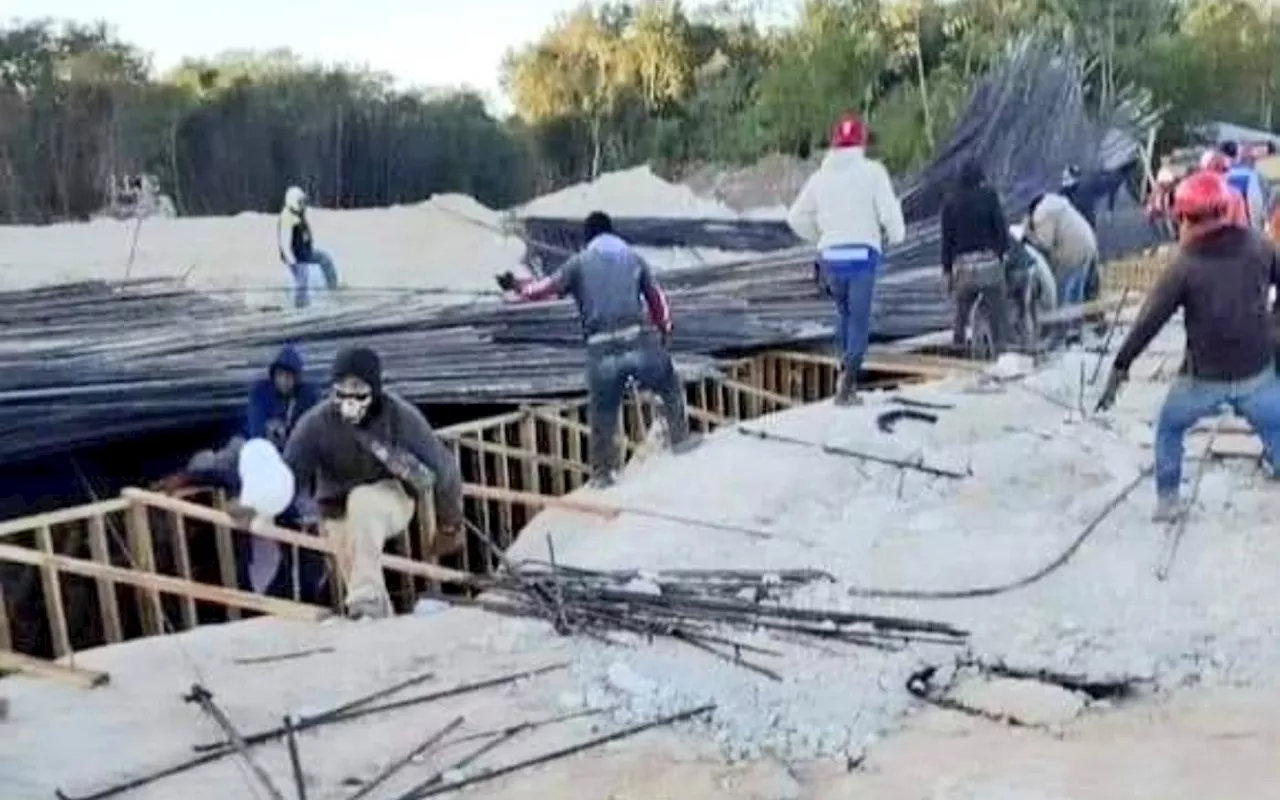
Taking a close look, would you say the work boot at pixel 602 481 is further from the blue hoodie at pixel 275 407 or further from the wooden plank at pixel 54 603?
the wooden plank at pixel 54 603

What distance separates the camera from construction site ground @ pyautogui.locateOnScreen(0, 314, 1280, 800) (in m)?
4.57

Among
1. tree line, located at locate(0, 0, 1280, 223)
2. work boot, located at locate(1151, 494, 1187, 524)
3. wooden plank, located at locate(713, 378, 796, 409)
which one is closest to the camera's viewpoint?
work boot, located at locate(1151, 494, 1187, 524)

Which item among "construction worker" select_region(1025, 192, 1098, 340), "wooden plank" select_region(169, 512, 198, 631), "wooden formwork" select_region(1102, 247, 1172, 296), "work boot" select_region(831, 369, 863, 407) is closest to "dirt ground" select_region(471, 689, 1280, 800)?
"wooden plank" select_region(169, 512, 198, 631)

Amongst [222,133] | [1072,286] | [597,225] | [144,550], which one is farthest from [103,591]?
[222,133]

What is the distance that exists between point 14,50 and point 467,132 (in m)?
7.58

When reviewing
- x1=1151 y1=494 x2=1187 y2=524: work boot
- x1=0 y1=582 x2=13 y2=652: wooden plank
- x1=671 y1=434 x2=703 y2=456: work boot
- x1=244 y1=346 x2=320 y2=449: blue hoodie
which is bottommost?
x1=0 y1=582 x2=13 y2=652: wooden plank

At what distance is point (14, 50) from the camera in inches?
1035

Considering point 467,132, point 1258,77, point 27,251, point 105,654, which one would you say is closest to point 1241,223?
point 105,654

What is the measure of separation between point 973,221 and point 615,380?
3.44 meters

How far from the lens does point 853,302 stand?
30.1 feet

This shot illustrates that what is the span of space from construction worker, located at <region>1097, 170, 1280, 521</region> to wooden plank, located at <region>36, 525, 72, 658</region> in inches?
182

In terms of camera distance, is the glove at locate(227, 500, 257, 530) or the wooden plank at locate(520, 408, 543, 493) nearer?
the glove at locate(227, 500, 257, 530)

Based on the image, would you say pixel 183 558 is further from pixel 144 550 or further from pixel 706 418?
pixel 706 418

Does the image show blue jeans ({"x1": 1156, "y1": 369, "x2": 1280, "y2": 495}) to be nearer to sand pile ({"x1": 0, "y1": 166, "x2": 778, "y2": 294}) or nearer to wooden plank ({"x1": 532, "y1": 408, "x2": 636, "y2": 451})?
wooden plank ({"x1": 532, "y1": 408, "x2": 636, "y2": 451})
